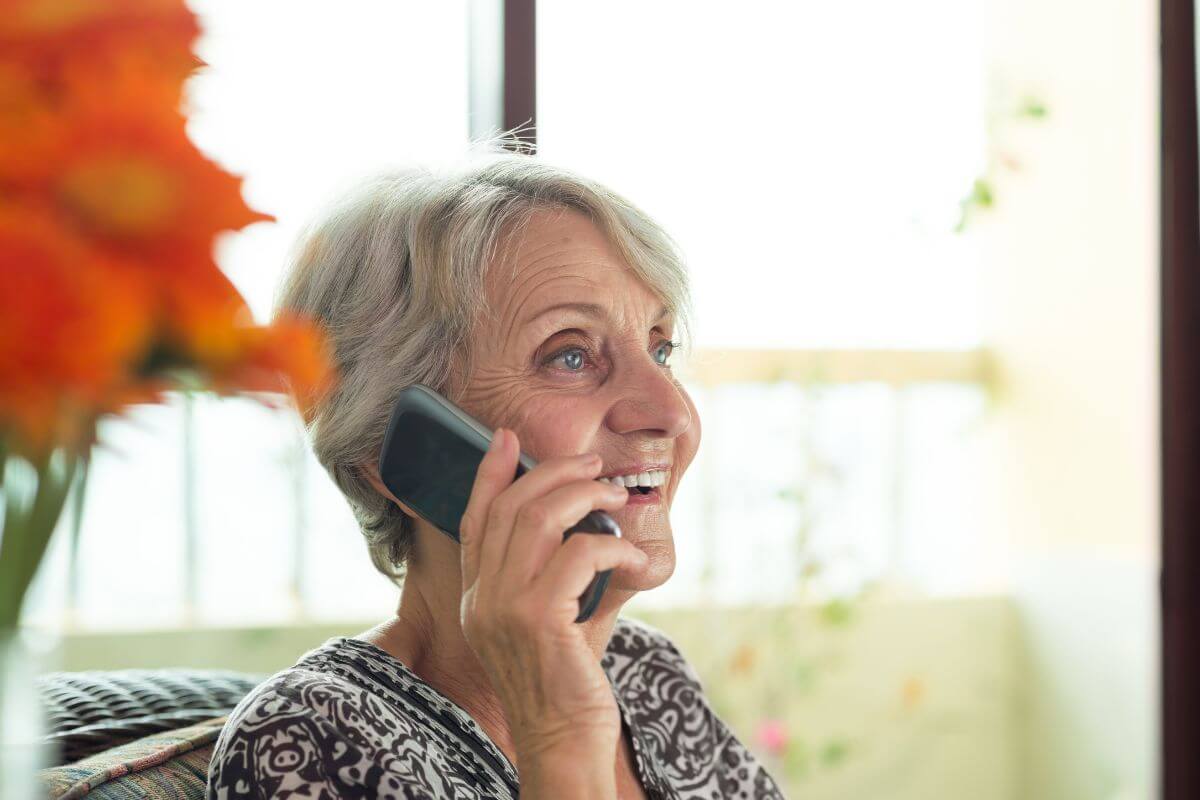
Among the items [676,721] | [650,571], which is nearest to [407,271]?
[650,571]

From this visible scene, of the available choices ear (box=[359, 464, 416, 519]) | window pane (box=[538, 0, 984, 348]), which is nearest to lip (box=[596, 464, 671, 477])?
ear (box=[359, 464, 416, 519])

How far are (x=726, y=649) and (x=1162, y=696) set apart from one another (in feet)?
2.93

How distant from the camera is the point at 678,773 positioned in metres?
1.29

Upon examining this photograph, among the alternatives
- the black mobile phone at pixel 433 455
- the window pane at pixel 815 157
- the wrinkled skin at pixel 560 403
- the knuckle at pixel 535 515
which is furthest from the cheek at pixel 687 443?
the window pane at pixel 815 157

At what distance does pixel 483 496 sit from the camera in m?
0.91

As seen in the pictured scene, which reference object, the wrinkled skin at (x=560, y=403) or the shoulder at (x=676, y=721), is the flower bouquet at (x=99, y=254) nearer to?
the wrinkled skin at (x=560, y=403)

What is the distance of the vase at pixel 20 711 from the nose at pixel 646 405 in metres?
0.79

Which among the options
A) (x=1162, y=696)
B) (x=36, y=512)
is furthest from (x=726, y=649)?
(x=36, y=512)

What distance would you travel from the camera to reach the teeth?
110 cm

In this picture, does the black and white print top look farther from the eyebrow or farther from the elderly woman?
the eyebrow

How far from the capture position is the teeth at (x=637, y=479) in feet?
3.61

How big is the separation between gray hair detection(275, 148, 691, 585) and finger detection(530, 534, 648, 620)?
295mm

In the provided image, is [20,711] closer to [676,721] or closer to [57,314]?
[57,314]

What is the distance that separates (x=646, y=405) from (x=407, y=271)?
0.28 m
